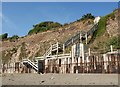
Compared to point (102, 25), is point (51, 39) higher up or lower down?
lower down

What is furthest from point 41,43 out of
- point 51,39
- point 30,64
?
point 30,64

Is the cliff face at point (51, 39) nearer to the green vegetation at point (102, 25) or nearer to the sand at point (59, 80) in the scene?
the green vegetation at point (102, 25)

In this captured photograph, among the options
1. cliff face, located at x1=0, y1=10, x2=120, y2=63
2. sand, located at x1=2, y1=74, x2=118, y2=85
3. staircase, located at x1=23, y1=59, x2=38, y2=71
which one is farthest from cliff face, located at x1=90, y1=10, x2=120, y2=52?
sand, located at x1=2, y1=74, x2=118, y2=85

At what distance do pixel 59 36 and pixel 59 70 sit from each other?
670 inches

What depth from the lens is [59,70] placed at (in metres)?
28.5

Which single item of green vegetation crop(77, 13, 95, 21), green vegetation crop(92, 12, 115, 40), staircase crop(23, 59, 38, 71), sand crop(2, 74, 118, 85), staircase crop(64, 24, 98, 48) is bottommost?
sand crop(2, 74, 118, 85)

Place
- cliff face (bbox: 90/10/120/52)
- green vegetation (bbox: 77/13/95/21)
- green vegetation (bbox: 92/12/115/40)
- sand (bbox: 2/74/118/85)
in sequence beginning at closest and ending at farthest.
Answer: sand (bbox: 2/74/118/85), cliff face (bbox: 90/10/120/52), green vegetation (bbox: 92/12/115/40), green vegetation (bbox: 77/13/95/21)

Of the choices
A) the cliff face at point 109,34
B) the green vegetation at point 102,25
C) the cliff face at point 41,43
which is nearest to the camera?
the cliff face at point 109,34

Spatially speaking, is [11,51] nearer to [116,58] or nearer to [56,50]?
[56,50]

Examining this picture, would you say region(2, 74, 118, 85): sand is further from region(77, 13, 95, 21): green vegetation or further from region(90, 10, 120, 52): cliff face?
region(77, 13, 95, 21): green vegetation

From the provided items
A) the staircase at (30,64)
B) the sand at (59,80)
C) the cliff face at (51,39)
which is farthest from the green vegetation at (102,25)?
the sand at (59,80)

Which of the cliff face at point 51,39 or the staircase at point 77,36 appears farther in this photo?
the cliff face at point 51,39

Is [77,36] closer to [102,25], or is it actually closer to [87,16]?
[102,25]

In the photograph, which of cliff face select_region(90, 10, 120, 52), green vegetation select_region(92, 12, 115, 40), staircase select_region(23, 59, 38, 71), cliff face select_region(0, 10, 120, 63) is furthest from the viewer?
green vegetation select_region(92, 12, 115, 40)
